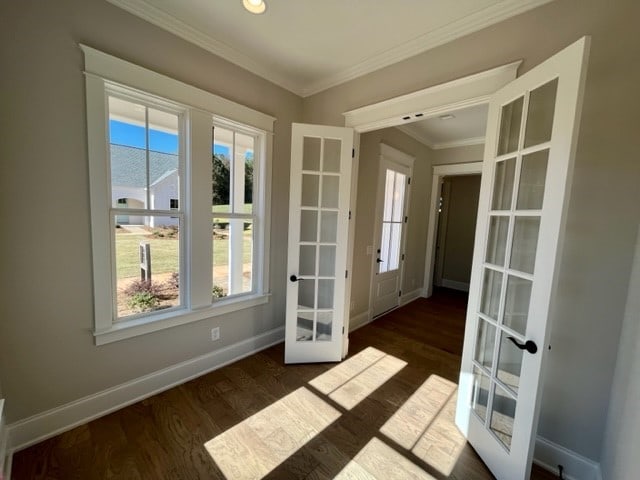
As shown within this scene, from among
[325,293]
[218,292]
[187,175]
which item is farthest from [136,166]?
[325,293]

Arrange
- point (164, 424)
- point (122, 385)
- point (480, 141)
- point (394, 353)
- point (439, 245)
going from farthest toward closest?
point (439, 245)
point (480, 141)
point (394, 353)
point (122, 385)
point (164, 424)

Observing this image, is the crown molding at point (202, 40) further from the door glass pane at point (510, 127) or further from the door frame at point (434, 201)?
the door frame at point (434, 201)

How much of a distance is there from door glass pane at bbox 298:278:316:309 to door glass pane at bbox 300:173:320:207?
30.6 inches

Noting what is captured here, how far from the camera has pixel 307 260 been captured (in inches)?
104

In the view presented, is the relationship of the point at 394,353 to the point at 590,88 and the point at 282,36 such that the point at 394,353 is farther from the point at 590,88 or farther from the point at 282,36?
the point at 282,36

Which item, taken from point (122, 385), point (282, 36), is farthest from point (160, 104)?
point (122, 385)

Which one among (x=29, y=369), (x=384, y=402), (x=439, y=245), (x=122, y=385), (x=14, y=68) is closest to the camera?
(x=14, y=68)

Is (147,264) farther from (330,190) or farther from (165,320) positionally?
(330,190)

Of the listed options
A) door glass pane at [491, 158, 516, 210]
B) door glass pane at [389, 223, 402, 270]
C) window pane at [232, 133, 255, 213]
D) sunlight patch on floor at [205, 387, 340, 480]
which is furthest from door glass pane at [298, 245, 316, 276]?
door glass pane at [389, 223, 402, 270]

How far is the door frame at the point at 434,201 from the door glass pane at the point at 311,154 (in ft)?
10.1

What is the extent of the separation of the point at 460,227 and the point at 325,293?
14.7 ft

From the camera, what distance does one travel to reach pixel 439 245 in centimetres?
605

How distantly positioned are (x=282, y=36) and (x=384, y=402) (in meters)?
3.05

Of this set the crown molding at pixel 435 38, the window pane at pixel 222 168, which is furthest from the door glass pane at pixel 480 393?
the window pane at pixel 222 168
